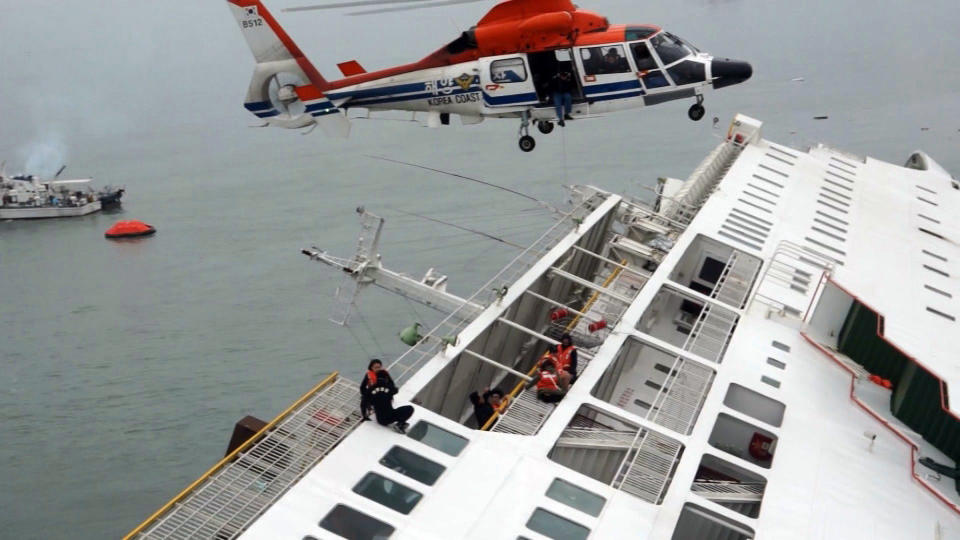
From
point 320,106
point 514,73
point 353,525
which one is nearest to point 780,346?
point 514,73

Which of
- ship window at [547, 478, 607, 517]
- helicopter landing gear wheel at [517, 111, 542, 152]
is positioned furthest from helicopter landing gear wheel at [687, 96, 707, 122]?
ship window at [547, 478, 607, 517]

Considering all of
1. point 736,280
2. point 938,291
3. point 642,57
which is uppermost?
point 642,57

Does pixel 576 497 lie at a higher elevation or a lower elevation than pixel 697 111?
lower

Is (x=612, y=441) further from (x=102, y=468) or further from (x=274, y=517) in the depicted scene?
(x=102, y=468)

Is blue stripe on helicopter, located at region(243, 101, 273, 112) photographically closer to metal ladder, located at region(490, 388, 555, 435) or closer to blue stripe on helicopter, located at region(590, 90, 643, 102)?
blue stripe on helicopter, located at region(590, 90, 643, 102)

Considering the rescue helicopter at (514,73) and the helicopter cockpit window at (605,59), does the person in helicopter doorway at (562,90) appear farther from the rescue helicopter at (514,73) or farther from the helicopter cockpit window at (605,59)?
the helicopter cockpit window at (605,59)

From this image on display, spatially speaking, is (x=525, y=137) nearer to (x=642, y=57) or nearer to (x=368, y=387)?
(x=642, y=57)


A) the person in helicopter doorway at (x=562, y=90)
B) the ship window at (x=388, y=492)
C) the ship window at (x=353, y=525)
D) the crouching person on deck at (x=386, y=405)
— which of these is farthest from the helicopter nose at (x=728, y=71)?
the ship window at (x=353, y=525)
